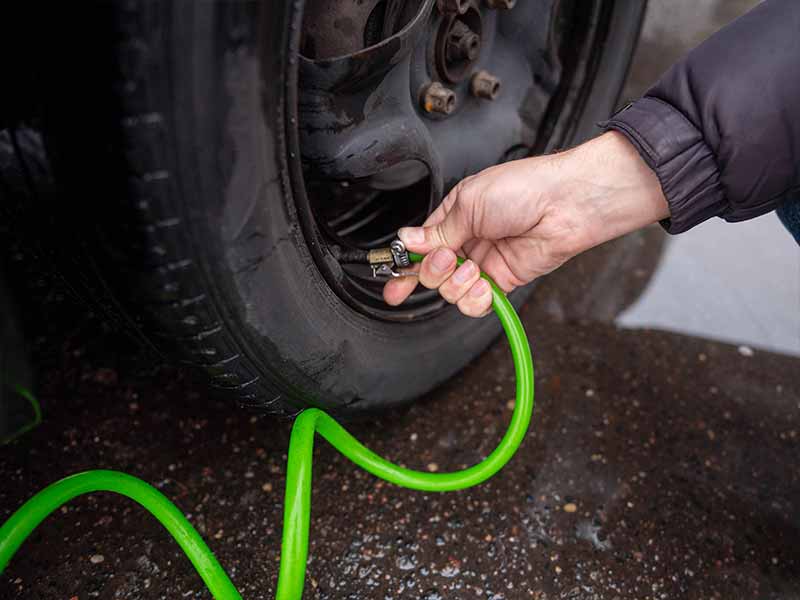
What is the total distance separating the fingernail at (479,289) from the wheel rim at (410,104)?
0.42ft

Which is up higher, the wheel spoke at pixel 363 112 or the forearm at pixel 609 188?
the wheel spoke at pixel 363 112

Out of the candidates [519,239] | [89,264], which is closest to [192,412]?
[89,264]

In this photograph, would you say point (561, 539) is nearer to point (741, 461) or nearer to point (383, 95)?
point (741, 461)

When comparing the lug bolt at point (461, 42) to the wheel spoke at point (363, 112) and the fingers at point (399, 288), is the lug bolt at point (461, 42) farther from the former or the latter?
the fingers at point (399, 288)

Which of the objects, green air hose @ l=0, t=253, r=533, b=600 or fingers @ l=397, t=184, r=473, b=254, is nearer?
green air hose @ l=0, t=253, r=533, b=600

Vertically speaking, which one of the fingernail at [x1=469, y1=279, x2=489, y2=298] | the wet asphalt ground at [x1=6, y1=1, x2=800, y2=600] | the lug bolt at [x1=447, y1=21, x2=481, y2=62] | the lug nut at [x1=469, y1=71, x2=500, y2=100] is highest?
the lug bolt at [x1=447, y1=21, x2=481, y2=62]

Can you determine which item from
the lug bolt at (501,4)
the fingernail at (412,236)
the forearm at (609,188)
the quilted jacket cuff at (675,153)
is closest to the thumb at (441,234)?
the fingernail at (412,236)

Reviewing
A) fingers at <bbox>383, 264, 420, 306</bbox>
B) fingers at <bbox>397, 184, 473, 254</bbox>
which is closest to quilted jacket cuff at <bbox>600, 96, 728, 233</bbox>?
fingers at <bbox>397, 184, 473, 254</bbox>

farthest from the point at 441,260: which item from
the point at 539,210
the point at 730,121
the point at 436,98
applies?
the point at 730,121

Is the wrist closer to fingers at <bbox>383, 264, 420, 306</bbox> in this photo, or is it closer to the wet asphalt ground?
fingers at <bbox>383, 264, 420, 306</bbox>

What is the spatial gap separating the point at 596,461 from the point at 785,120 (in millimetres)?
575

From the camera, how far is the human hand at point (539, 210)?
2.77ft

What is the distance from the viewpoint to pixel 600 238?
0.91m

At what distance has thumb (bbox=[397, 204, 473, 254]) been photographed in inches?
34.3
